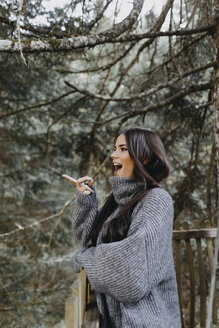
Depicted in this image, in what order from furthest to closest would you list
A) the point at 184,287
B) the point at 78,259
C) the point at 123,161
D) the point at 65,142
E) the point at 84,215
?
the point at 184,287, the point at 65,142, the point at 84,215, the point at 123,161, the point at 78,259

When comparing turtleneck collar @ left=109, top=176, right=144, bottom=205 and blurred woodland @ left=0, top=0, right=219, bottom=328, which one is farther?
blurred woodland @ left=0, top=0, right=219, bottom=328

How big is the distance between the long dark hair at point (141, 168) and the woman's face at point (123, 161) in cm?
3

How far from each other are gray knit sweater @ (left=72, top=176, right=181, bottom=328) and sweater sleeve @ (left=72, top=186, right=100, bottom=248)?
0.18 m

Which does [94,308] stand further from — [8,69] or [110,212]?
[8,69]

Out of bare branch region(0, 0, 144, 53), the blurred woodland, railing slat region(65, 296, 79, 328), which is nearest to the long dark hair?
railing slat region(65, 296, 79, 328)

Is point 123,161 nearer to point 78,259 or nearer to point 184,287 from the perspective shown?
point 78,259

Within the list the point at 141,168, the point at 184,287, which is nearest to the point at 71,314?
the point at 141,168

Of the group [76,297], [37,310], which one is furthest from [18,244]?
[76,297]

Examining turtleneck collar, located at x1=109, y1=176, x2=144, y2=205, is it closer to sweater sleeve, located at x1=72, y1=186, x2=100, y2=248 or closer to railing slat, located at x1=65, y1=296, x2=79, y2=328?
sweater sleeve, located at x1=72, y1=186, x2=100, y2=248

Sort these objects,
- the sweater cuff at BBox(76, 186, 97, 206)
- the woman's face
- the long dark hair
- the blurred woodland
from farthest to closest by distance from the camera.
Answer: the blurred woodland → the sweater cuff at BBox(76, 186, 97, 206) → the woman's face → the long dark hair

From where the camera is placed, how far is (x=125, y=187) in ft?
5.61

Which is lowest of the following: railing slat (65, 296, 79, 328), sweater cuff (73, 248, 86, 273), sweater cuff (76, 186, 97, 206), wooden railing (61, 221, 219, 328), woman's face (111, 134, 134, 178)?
wooden railing (61, 221, 219, 328)

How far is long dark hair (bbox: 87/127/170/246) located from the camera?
5.32 feet

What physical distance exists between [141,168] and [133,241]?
465 millimetres
